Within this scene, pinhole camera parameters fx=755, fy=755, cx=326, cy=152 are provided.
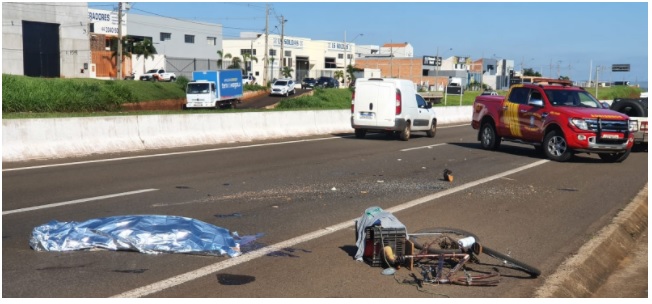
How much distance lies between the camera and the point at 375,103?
81.4ft

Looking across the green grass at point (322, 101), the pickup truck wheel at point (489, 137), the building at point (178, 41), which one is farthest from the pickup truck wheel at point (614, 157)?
the building at point (178, 41)

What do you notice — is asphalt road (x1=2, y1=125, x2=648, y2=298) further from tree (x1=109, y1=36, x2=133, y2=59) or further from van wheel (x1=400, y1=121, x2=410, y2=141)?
tree (x1=109, y1=36, x2=133, y2=59)

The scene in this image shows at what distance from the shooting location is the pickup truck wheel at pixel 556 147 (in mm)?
18594

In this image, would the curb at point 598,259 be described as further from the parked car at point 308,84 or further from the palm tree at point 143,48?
the parked car at point 308,84

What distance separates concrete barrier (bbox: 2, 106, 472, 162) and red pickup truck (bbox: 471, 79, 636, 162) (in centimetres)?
729

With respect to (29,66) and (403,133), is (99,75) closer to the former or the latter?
(29,66)

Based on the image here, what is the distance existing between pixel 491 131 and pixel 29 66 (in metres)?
51.1

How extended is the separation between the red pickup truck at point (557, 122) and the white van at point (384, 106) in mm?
3568

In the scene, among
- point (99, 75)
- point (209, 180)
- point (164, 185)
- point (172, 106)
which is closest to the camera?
point (164, 185)

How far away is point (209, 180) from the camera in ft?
44.5

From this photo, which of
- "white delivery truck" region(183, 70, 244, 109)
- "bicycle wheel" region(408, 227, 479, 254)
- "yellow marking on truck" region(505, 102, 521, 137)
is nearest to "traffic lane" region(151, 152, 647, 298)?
"bicycle wheel" region(408, 227, 479, 254)

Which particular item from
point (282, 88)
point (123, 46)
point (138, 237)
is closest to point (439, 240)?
point (138, 237)

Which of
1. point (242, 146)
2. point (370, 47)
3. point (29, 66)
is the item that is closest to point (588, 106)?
point (242, 146)

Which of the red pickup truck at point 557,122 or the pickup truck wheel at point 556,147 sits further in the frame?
the pickup truck wheel at point 556,147
